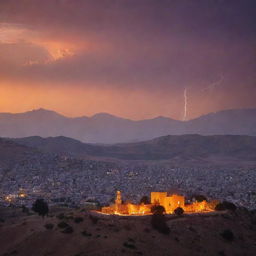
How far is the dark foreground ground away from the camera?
2405 inches

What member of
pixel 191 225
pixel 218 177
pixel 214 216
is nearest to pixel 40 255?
pixel 191 225

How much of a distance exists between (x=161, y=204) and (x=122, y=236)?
466 inches

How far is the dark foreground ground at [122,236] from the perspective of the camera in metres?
61.1

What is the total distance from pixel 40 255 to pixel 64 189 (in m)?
65.6

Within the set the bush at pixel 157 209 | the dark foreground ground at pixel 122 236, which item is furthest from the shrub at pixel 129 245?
the bush at pixel 157 209

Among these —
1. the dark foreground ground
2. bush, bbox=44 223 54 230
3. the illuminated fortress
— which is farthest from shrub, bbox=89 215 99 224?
the illuminated fortress

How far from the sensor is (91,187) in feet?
427

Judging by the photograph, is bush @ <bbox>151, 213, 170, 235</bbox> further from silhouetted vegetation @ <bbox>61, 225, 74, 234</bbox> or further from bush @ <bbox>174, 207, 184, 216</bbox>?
silhouetted vegetation @ <bbox>61, 225, 74, 234</bbox>

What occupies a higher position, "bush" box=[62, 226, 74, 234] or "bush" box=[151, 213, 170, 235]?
"bush" box=[151, 213, 170, 235]

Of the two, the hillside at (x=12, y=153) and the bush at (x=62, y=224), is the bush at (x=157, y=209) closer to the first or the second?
the bush at (x=62, y=224)

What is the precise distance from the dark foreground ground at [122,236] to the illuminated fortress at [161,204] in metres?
Result: 3.53

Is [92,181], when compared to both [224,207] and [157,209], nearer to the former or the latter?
[224,207]

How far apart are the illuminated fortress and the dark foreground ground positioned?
3531 mm

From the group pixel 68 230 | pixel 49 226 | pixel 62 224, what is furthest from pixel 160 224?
pixel 49 226
